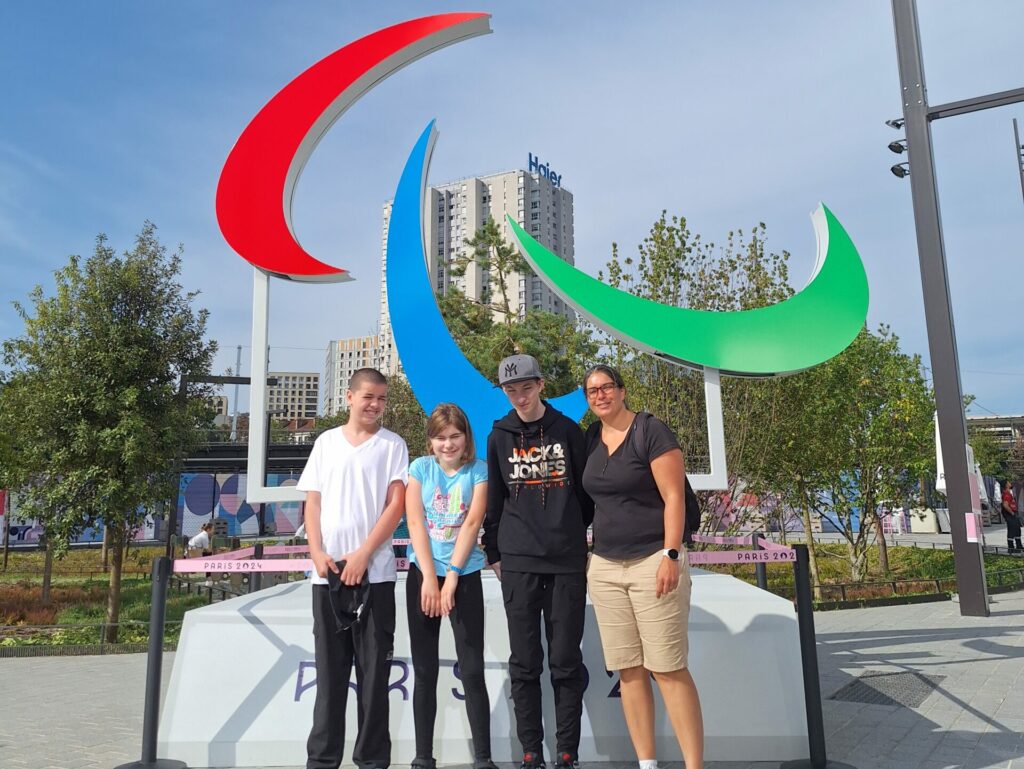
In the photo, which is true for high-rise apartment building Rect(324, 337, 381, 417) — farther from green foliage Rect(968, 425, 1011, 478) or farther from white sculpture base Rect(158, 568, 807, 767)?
white sculpture base Rect(158, 568, 807, 767)

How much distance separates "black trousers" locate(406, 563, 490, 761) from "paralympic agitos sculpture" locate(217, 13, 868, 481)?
2392 mm

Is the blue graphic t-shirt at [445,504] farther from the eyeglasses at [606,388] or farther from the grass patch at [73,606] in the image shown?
the grass patch at [73,606]

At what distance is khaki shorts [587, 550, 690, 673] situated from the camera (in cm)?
316

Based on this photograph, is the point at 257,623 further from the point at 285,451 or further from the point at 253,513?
the point at 253,513

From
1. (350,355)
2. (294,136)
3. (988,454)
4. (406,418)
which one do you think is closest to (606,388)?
(294,136)

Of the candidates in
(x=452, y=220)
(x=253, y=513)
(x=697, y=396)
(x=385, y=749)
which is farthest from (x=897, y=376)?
(x=452, y=220)

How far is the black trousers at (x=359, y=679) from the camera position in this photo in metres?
3.25

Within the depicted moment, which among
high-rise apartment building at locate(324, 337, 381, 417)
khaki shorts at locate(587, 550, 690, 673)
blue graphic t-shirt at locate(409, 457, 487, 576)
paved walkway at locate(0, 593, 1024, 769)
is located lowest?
paved walkway at locate(0, 593, 1024, 769)

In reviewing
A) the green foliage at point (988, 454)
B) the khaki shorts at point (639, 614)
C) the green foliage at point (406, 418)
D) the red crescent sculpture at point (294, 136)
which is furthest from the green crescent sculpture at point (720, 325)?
the green foliage at point (988, 454)

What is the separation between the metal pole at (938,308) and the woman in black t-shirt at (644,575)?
291 inches

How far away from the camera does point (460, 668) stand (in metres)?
3.36

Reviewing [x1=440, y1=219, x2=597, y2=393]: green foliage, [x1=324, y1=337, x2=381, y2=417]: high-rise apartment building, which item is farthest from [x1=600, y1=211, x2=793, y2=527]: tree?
[x1=324, y1=337, x2=381, y2=417]: high-rise apartment building

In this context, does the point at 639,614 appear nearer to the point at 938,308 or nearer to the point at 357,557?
the point at 357,557

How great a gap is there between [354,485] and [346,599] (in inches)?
20.2
